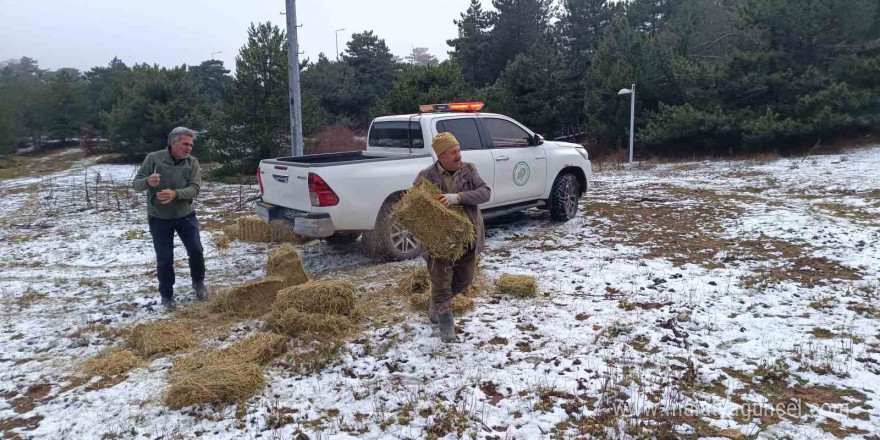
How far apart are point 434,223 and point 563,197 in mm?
5150

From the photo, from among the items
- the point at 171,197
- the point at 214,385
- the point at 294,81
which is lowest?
the point at 214,385

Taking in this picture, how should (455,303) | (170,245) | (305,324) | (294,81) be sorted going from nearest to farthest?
(305,324)
(455,303)
(170,245)
(294,81)

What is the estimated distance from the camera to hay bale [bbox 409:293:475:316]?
5098mm

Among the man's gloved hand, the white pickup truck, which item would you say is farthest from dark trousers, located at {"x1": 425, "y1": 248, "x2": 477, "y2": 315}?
the white pickup truck

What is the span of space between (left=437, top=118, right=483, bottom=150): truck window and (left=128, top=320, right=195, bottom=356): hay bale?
161 inches

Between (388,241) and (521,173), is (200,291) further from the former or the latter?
(521,173)

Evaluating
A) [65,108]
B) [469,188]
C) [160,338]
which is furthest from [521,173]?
[65,108]

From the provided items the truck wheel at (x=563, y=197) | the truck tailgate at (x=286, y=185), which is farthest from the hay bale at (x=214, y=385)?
the truck wheel at (x=563, y=197)

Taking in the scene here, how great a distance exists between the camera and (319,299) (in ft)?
16.2

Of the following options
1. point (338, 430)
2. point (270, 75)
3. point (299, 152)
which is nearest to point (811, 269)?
point (338, 430)

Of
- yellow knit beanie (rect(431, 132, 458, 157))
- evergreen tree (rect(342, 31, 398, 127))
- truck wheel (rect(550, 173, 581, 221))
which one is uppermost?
evergreen tree (rect(342, 31, 398, 127))

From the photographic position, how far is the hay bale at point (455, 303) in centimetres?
510

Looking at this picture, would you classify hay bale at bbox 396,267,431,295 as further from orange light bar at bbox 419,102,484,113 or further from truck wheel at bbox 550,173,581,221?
truck wheel at bbox 550,173,581,221

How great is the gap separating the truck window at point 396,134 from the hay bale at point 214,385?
4.18 meters
